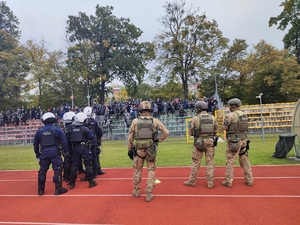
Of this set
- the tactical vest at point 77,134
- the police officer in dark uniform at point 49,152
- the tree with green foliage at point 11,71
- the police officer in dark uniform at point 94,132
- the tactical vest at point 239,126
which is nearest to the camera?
the tactical vest at point 239,126

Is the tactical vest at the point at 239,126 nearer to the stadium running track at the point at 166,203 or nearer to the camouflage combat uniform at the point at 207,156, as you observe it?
the camouflage combat uniform at the point at 207,156

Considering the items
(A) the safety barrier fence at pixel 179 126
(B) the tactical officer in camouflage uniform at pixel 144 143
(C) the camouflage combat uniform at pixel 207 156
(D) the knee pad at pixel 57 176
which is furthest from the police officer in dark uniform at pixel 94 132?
(A) the safety barrier fence at pixel 179 126

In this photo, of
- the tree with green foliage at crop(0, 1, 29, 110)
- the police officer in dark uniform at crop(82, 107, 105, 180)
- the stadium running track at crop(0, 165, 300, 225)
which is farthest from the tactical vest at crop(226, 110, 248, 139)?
the tree with green foliage at crop(0, 1, 29, 110)

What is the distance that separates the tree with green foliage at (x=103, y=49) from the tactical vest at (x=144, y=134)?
3393 centimetres

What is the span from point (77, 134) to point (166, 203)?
10.2 ft

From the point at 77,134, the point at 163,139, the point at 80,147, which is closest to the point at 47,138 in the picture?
the point at 77,134

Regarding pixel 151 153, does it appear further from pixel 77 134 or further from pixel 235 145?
pixel 77 134

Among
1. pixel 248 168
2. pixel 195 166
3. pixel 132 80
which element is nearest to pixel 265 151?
pixel 248 168

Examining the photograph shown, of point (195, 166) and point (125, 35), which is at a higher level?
→ point (125, 35)

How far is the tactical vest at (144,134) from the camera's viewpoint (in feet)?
19.2

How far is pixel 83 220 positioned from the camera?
4887mm

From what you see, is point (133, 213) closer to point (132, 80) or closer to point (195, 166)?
point (195, 166)

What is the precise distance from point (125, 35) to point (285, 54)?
22.8 meters

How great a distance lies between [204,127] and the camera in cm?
651
